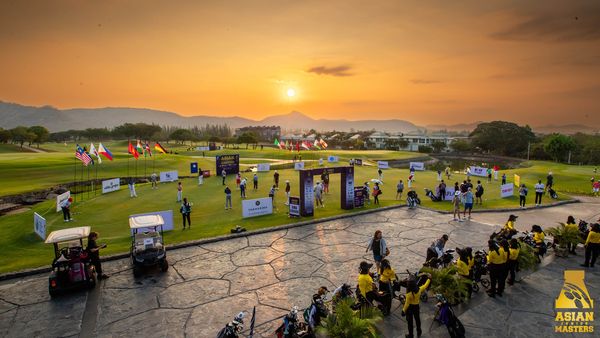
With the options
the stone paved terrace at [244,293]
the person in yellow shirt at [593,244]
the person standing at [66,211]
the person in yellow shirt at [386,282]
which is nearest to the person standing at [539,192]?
the stone paved terrace at [244,293]

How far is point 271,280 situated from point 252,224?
803 centimetres

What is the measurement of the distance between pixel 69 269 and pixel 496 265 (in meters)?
15.3

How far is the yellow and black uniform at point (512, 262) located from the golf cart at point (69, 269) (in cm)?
1533

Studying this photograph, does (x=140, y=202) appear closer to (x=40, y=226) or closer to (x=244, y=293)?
(x=40, y=226)

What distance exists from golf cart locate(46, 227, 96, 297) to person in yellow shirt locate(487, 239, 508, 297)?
14.5 m

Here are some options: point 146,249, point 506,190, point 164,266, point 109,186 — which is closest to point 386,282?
point 164,266

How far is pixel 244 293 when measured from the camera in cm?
1219

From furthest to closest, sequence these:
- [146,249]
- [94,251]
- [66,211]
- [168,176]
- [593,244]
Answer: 1. [168,176]
2. [66,211]
3. [146,249]
4. [593,244]
5. [94,251]

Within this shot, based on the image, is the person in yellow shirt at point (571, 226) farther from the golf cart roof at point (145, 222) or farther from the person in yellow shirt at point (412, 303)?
the golf cart roof at point (145, 222)

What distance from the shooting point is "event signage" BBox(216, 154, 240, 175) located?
42.8m

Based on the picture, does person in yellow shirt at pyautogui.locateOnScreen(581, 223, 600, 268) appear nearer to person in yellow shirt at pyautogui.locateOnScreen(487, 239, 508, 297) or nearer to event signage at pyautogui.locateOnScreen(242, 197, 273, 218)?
person in yellow shirt at pyautogui.locateOnScreen(487, 239, 508, 297)

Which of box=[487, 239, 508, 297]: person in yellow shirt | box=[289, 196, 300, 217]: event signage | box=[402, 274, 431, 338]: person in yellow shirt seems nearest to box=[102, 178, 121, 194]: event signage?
box=[289, 196, 300, 217]: event signage

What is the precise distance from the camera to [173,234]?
19172 millimetres

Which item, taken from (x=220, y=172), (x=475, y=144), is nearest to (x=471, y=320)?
(x=220, y=172)
